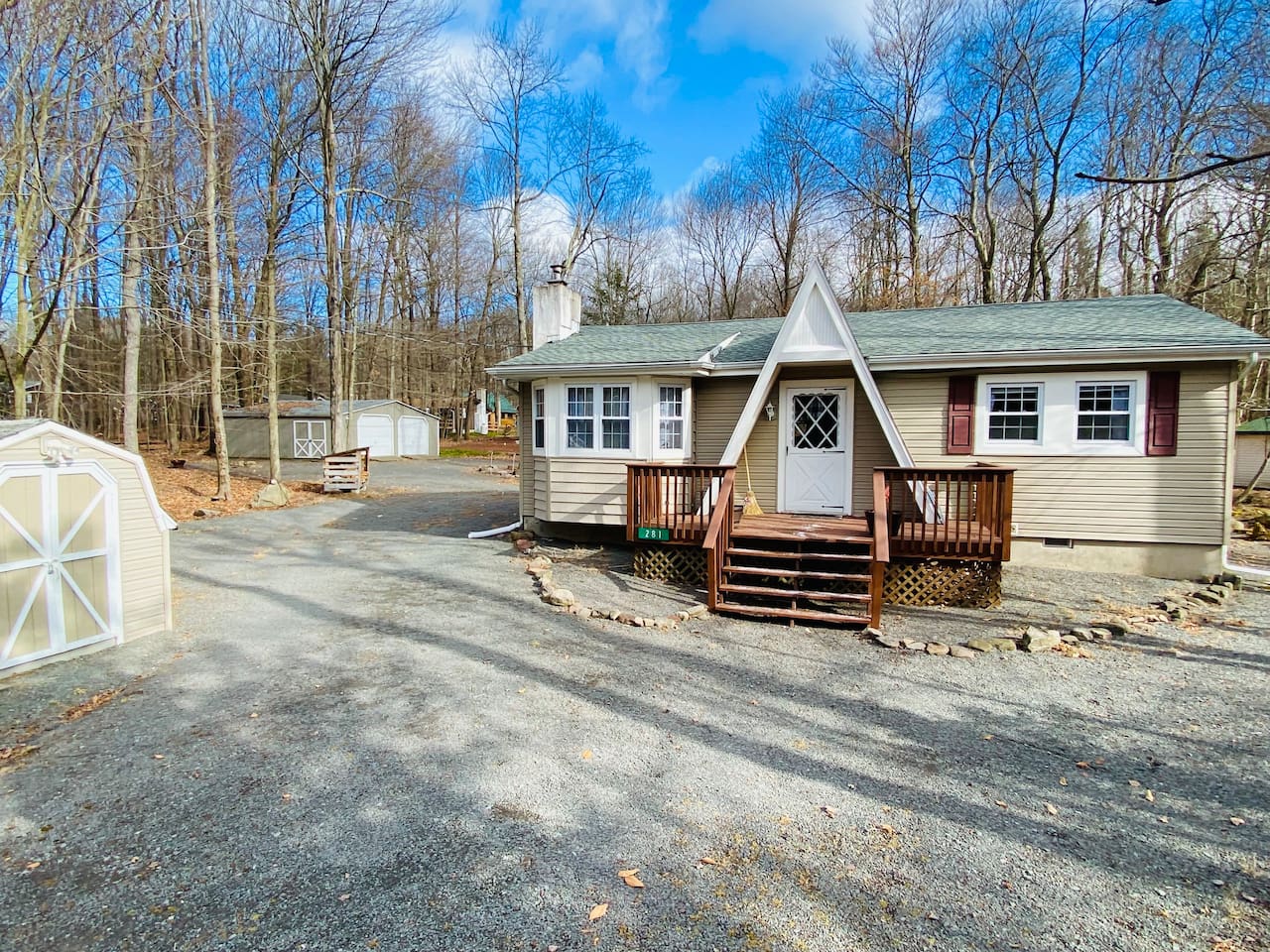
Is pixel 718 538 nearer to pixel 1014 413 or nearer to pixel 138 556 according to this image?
pixel 1014 413

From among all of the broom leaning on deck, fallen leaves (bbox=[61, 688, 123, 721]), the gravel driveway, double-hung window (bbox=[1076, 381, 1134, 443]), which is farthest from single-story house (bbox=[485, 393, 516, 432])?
the gravel driveway

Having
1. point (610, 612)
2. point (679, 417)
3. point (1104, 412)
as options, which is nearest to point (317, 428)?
point (679, 417)

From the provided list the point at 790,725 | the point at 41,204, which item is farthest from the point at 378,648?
the point at 41,204

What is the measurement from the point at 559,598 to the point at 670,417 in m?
3.93

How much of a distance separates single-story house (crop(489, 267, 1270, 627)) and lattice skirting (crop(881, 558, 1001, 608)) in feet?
1.43

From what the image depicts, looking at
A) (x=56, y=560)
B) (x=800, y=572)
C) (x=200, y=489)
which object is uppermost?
(x=56, y=560)

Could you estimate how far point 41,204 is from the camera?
10930 mm

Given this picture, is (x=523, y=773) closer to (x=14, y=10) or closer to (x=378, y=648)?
(x=378, y=648)

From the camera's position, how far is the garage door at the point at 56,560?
540 centimetres

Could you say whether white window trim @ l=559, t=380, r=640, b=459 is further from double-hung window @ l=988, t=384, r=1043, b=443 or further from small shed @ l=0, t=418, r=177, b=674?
small shed @ l=0, t=418, r=177, b=674

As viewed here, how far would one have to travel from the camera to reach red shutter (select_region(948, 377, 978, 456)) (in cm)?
951

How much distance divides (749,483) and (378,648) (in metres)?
6.26

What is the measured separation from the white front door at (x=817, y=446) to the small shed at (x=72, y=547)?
827cm

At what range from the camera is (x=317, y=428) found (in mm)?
31844
